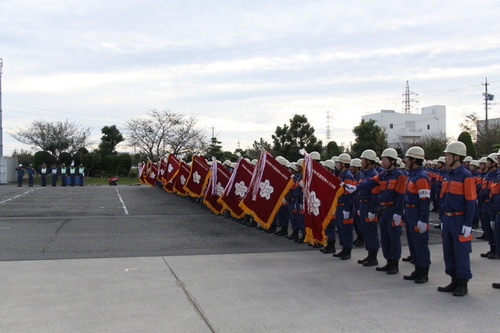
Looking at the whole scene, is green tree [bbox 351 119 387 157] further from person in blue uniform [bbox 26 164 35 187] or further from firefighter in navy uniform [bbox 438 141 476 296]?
firefighter in navy uniform [bbox 438 141 476 296]

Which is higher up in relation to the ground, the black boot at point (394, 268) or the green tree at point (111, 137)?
the green tree at point (111, 137)

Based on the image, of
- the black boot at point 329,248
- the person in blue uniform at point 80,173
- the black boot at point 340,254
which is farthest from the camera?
the person in blue uniform at point 80,173

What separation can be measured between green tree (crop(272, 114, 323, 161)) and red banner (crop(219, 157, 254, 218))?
25708 millimetres

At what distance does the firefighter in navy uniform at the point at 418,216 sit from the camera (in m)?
6.96

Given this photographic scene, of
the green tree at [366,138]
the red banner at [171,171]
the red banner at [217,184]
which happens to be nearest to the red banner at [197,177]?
the red banner at [217,184]

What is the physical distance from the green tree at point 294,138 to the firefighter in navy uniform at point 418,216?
31894 millimetres

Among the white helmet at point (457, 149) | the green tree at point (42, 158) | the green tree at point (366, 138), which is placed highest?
the green tree at point (366, 138)

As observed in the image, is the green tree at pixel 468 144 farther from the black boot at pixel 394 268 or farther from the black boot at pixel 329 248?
the black boot at pixel 394 268

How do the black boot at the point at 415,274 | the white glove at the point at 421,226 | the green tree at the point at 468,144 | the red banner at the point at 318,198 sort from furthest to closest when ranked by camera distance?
the green tree at the point at 468,144 < the red banner at the point at 318,198 < the black boot at the point at 415,274 < the white glove at the point at 421,226

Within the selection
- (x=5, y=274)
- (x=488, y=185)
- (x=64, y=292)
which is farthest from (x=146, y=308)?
(x=488, y=185)

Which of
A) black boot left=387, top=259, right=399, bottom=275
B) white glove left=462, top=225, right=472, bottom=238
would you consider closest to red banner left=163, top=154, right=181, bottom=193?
black boot left=387, top=259, right=399, bottom=275

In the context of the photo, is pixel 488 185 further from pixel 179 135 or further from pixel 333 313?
pixel 179 135

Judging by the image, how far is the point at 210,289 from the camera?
6555 millimetres

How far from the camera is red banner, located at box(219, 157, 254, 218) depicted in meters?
13.4
